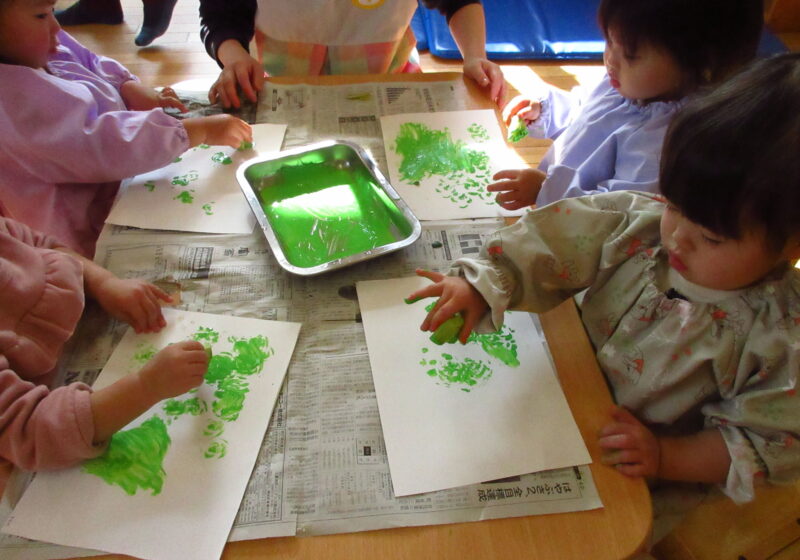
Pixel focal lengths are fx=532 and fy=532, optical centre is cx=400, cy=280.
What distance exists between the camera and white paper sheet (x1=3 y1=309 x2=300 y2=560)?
53 cm

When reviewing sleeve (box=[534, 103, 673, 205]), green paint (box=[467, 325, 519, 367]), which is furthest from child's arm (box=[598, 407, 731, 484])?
sleeve (box=[534, 103, 673, 205])

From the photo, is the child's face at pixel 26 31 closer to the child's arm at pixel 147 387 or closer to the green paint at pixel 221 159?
the green paint at pixel 221 159

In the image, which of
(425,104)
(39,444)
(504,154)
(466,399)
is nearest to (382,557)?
(466,399)

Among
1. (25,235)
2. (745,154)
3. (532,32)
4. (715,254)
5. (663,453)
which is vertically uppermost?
(745,154)

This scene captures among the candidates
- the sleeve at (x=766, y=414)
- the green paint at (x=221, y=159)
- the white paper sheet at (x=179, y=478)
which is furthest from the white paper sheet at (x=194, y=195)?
the sleeve at (x=766, y=414)

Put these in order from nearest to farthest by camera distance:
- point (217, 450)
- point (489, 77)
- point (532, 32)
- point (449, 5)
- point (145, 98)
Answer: point (217, 450) → point (145, 98) → point (489, 77) → point (449, 5) → point (532, 32)

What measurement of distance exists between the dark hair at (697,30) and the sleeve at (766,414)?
1.35 ft

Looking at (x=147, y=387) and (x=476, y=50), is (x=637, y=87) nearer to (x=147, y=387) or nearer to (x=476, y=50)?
(x=476, y=50)

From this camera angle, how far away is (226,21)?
119 cm

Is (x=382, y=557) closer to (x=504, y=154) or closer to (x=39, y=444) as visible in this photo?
(x=39, y=444)

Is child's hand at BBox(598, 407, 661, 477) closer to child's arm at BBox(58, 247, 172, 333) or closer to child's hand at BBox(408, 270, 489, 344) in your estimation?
child's hand at BBox(408, 270, 489, 344)

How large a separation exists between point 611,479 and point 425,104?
2.70 ft

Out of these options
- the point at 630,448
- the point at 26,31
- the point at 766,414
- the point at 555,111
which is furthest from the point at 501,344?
the point at 26,31

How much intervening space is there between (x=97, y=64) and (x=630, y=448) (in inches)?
45.9
